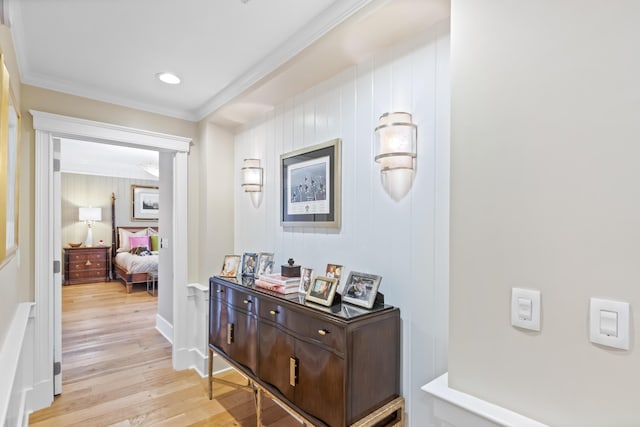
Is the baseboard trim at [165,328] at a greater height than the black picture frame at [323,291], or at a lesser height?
lesser

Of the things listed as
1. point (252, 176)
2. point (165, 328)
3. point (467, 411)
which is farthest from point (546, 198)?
point (165, 328)

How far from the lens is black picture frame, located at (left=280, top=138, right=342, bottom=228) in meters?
2.04

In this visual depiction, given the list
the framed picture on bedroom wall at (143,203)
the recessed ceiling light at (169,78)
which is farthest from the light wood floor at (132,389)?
the framed picture on bedroom wall at (143,203)

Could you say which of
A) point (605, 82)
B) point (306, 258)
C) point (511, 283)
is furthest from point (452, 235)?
point (306, 258)

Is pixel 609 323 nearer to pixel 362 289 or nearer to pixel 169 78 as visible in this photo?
pixel 362 289

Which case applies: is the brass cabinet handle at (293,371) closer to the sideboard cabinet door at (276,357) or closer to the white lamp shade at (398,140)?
the sideboard cabinet door at (276,357)

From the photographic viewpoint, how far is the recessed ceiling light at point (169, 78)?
2.37 meters

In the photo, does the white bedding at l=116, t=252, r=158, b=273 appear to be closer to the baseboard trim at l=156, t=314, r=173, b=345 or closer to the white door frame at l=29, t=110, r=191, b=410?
the baseboard trim at l=156, t=314, r=173, b=345

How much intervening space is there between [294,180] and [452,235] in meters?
1.45

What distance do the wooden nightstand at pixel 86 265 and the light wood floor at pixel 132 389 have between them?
284 cm

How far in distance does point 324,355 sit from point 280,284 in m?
0.58

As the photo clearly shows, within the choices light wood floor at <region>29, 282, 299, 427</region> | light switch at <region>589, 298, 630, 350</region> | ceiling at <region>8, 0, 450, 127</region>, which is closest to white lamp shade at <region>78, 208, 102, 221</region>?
light wood floor at <region>29, 282, 299, 427</region>

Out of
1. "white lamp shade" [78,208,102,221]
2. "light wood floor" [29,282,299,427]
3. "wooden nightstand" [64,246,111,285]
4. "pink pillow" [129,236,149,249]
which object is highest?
"white lamp shade" [78,208,102,221]

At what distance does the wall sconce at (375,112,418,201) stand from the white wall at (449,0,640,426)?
1.57ft
